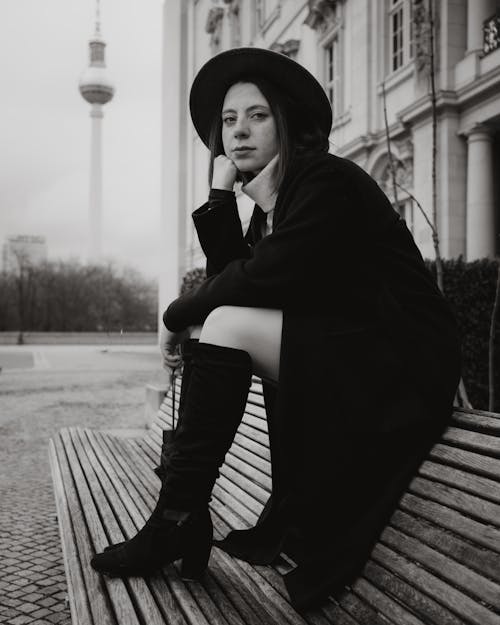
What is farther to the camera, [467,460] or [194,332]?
[194,332]

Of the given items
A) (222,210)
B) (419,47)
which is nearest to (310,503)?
(222,210)

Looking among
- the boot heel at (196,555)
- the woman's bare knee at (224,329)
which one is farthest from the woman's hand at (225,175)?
the boot heel at (196,555)

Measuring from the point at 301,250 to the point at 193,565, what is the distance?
2.99ft

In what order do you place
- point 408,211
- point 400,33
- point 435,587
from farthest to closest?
point 400,33
point 408,211
point 435,587

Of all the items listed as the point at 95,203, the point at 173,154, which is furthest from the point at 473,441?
the point at 95,203

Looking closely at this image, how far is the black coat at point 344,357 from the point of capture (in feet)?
5.34

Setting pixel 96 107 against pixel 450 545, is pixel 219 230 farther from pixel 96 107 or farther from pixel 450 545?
pixel 96 107

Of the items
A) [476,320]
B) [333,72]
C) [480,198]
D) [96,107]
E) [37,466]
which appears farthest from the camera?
[96,107]

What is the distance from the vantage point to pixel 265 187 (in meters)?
2.27

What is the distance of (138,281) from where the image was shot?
239ft

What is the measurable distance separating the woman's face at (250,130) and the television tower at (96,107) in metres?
85.9

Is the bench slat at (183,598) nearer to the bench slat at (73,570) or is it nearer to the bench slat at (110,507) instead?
the bench slat at (110,507)

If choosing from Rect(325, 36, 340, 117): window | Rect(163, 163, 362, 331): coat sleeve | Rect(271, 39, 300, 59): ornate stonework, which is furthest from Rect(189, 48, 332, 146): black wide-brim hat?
Rect(271, 39, 300, 59): ornate stonework

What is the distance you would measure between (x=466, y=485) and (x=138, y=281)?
238ft
